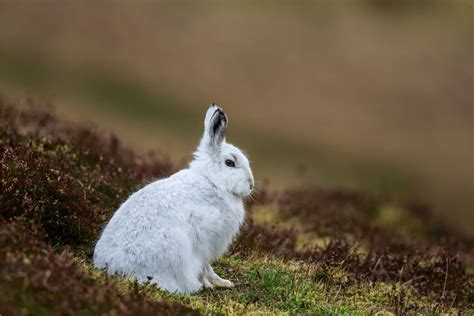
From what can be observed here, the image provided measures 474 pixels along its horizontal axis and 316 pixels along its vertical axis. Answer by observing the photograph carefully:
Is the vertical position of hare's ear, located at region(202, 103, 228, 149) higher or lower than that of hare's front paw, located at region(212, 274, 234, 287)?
higher

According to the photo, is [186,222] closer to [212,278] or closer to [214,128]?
[212,278]

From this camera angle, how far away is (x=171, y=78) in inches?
1436

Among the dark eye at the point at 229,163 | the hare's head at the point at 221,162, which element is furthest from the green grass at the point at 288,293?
the dark eye at the point at 229,163

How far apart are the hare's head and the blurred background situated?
15636 millimetres

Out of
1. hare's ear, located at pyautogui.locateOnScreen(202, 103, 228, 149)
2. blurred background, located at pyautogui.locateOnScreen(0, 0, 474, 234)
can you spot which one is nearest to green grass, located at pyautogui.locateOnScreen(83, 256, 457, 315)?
hare's ear, located at pyautogui.locateOnScreen(202, 103, 228, 149)

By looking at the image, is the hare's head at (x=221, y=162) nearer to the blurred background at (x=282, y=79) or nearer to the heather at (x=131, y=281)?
the heather at (x=131, y=281)

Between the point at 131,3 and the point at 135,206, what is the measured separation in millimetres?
35852

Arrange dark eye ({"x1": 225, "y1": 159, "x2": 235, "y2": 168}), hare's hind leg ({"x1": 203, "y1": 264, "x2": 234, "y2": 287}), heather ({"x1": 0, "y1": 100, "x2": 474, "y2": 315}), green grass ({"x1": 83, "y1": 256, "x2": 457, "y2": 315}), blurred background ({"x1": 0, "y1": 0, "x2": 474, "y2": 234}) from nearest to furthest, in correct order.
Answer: heather ({"x1": 0, "y1": 100, "x2": 474, "y2": 315}) → green grass ({"x1": 83, "y1": 256, "x2": 457, "y2": 315}) → hare's hind leg ({"x1": 203, "y1": 264, "x2": 234, "y2": 287}) → dark eye ({"x1": 225, "y1": 159, "x2": 235, "y2": 168}) → blurred background ({"x1": 0, "y1": 0, "x2": 474, "y2": 234})

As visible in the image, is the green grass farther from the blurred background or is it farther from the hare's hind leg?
the blurred background

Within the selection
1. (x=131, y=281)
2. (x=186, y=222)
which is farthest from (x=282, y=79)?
(x=131, y=281)

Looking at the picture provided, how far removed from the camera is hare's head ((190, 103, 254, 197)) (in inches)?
367

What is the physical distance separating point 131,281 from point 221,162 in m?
2.09

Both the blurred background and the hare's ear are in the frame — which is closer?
the hare's ear

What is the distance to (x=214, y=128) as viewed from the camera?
9.47 m
